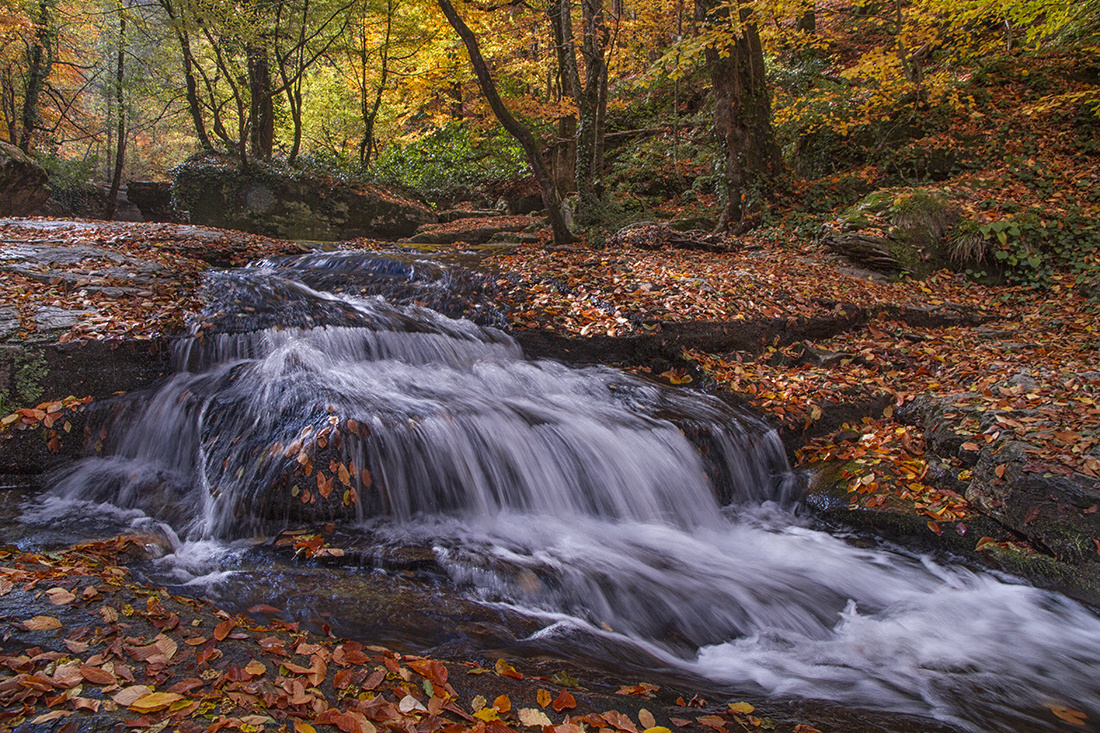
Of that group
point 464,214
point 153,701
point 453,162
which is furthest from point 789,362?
point 453,162

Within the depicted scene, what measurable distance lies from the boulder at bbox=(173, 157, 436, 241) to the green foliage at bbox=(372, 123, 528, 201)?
14.2 feet

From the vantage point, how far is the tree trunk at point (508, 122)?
8680 millimetres

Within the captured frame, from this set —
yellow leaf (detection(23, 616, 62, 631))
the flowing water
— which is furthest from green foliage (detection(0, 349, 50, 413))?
→ yellow leaf (detection(23, 616, 62, 631))

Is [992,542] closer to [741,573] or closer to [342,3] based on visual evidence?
[741,573]

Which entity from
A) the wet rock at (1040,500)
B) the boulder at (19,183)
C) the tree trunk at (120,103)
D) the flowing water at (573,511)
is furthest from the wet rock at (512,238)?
the boulder at (19,183)

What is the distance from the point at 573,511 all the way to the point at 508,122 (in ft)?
22.0

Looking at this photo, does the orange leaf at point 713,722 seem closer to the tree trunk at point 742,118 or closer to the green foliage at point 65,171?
the tree trunk at point 742,118

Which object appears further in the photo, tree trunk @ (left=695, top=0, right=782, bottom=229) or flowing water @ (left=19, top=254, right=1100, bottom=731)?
tree trunk @ (left=695, top=0, right=782, bottom=229)

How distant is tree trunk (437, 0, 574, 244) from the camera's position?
868cm

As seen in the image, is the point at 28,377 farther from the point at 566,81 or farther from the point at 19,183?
the point at 566,81

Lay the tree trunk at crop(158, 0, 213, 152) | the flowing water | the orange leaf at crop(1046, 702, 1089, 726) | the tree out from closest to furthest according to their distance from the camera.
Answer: the orange leaf at crop(1046, 702, 1089, 726) → the flowing water → the tree trunk at crop(158, 0, 213, 152) → the tree

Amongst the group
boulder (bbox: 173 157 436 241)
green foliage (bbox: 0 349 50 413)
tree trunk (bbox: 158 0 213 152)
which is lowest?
green foliage (bbox: 0 349 50 413)

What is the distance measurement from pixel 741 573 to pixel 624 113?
1713cm

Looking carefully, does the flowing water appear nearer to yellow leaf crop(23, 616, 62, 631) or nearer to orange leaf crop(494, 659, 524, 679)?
orange leaf crop(494, 659, 524, 679)
